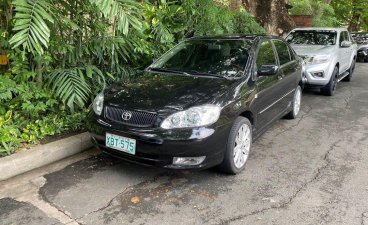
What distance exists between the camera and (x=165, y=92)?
12.1 ft

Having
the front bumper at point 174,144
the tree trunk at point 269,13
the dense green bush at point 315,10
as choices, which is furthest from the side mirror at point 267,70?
the dense green bush at point 315,10

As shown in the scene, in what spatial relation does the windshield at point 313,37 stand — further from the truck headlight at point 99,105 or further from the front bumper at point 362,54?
the front bumper at point 362,54

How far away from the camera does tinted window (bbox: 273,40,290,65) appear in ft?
16.9

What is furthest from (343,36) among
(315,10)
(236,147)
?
(236,147)

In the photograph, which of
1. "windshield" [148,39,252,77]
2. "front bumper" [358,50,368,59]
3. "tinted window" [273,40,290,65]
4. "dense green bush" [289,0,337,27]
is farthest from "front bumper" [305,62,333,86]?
"front bumper" [358,50,368,59]

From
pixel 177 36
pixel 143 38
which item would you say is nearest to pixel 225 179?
pixel 143 38

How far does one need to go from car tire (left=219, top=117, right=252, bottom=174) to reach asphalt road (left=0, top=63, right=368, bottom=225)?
0.12 metres

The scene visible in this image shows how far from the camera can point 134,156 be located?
340cm

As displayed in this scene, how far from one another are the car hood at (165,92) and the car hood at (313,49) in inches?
174

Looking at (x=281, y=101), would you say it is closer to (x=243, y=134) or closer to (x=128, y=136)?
(x=243, y=134)

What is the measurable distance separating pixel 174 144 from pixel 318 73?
17.0ft

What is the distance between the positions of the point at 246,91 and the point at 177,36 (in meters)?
3.51

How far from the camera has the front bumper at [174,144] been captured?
3.24m

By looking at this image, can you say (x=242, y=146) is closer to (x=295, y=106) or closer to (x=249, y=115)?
(x=249, y=115)
